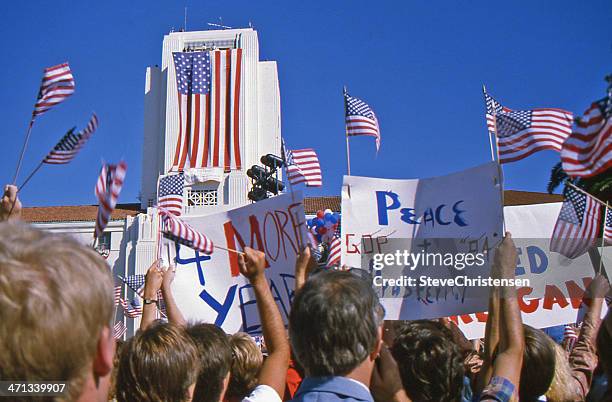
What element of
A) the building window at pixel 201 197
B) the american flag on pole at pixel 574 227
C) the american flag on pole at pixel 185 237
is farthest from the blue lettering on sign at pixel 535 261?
the building window at pixel 201 197

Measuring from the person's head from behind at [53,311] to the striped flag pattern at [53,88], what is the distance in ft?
12.1

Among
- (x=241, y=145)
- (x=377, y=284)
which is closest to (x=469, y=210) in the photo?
(x=377, y=284)

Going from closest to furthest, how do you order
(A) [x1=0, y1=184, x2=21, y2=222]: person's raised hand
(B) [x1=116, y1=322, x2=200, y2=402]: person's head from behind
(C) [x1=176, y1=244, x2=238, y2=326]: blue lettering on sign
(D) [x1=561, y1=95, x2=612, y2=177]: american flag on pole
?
(B) [x1=116, y1=322, x2=200, y2=402]: person's head from behind → (D) [x1=561, y1=95, x2=612, y2=177]: american flag on pole → (A) [x1=0, y1=184, x2=21, y2=222]: person's raised hand → (C) [x1=176, y1=244, x2=238, y2=326]: blue lettering on sign

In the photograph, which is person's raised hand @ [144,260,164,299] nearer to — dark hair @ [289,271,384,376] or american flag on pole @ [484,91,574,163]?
dark hair @ [289,271,384,376]

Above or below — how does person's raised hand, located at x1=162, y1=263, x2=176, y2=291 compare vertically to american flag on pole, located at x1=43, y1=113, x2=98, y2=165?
below

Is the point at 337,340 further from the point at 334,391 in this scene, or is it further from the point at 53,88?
the point at 53,88

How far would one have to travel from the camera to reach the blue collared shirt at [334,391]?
2.02 m

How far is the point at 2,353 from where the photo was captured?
4.09 ft

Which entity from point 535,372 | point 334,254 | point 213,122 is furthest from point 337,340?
point 213,122

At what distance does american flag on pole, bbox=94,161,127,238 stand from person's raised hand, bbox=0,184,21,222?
42 centimetres

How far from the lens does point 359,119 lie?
802 cm

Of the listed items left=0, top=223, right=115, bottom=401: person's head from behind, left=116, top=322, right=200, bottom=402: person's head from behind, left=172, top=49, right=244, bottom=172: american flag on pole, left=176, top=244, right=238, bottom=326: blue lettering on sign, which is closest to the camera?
left=0, top=223, right=115, bottom=401: person's head from behind

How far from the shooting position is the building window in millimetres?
46094

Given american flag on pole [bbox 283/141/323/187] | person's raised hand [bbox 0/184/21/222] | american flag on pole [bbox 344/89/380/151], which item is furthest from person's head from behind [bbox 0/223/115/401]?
american flag on pole [bbox 283/141/323/187]
